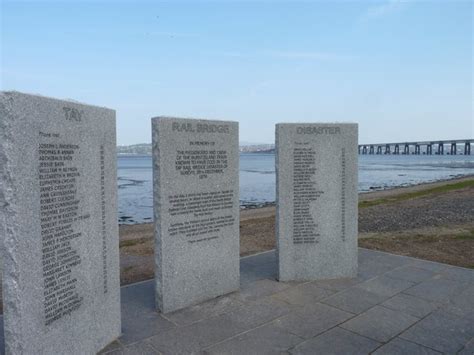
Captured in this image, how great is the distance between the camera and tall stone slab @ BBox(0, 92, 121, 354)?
11.1ft

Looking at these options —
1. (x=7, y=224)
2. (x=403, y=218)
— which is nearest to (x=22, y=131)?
(x=7, y=224)

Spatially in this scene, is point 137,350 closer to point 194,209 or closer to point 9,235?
point 9,235

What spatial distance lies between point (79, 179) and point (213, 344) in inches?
96.1

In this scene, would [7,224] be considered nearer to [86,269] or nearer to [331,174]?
[86,269]

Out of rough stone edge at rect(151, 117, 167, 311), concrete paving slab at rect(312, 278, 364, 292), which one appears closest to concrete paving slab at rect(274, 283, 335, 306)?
concrete paving slab at rect(312, 278, 364, 292)

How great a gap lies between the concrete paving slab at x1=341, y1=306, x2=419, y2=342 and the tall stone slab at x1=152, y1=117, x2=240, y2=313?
6.86 feet

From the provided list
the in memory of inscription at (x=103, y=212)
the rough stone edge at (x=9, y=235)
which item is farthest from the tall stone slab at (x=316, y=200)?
the rough stone edge at (x=9, y=235)

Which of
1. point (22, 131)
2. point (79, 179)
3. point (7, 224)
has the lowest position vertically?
point (7, 224)

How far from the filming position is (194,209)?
582 cm

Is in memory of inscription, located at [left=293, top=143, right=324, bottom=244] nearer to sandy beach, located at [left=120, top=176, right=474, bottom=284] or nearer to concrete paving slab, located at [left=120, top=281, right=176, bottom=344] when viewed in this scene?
sandy beach, located at [left=120, top=176, right=474, bottom=284]

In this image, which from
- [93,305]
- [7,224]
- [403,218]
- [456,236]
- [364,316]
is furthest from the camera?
[403,218]

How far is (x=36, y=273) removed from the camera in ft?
11.7

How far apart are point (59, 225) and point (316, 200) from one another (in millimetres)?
4410

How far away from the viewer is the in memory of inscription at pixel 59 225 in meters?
3.67
